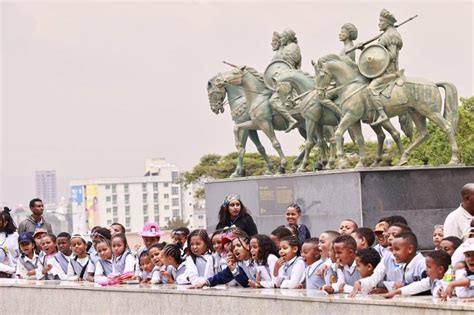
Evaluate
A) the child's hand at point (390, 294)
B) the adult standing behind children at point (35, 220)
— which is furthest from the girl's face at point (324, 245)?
the adult standing behind children at point (35, 220)

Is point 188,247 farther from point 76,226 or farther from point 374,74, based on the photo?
point 76,226

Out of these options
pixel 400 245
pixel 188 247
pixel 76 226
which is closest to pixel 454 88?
pixel 188 247

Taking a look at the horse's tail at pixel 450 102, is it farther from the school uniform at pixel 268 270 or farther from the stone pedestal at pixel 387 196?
the school uniform at pixel 268 270

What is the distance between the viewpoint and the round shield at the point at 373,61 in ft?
80.0

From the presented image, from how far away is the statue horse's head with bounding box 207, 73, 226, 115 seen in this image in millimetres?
29548

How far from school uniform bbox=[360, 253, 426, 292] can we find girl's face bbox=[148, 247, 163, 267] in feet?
9.64

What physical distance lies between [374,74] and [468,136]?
27.3 meters

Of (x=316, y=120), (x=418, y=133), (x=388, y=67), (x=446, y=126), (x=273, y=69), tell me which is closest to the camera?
(x=388, y=67)

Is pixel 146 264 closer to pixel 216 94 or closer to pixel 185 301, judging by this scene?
pixel 185 301

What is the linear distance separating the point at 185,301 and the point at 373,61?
42.0 feet

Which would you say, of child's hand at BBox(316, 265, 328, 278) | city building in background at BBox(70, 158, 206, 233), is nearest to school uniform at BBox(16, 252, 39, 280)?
child's hand at BBox(316, 265, 328, 278)

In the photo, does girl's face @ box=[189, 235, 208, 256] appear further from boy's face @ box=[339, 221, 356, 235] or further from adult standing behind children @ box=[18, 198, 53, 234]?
adult standing behind children @ box=[18, 198, 53, 234]

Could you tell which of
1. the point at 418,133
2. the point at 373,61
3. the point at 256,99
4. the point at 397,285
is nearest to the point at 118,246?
the point at 397,285

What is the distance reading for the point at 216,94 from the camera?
29.7 meters
